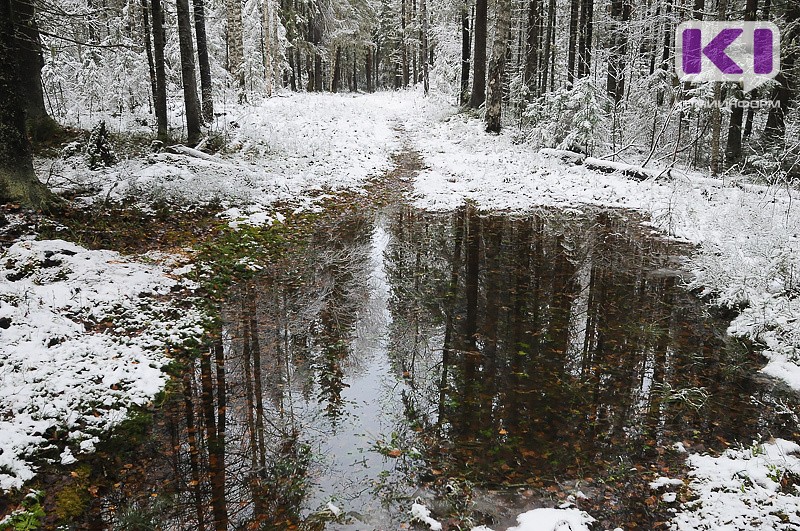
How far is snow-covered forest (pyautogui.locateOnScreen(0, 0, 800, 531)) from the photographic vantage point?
390 centimetres

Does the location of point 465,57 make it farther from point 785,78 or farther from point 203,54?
point 203,54

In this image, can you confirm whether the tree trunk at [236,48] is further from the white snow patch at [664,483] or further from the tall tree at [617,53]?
the white snow patch at [664,483]

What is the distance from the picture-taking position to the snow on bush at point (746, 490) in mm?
3502

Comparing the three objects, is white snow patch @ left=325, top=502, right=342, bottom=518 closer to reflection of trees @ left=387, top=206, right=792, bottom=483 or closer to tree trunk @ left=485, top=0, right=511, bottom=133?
reflection of trees @ left=387, top=206, right=792, bottom=483

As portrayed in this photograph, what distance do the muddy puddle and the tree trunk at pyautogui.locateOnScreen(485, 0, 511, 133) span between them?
41.5ft

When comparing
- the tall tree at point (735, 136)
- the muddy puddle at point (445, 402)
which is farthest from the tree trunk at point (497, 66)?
the muddy puddle at point (445, 402)

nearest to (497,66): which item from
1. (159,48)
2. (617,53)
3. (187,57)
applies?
(617,53)

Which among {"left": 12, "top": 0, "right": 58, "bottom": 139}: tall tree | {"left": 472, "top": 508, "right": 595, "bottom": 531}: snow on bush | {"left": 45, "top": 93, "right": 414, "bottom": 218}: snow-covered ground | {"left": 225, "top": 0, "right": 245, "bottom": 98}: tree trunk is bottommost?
{"left": 472, "top": 508, "right": 595, "bottom": 531}: snow on bush

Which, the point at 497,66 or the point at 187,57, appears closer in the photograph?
the point at 187,57

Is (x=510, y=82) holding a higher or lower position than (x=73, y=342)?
higher

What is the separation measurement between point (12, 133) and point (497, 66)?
16179 mm

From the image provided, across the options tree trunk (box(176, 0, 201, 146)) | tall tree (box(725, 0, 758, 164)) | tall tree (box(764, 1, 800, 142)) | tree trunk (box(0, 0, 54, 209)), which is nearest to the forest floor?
tree trunk (box(0, 0, 54, 209))

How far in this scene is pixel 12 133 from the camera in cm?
796

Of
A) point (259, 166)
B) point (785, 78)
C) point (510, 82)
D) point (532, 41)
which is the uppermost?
point (532, 41)
